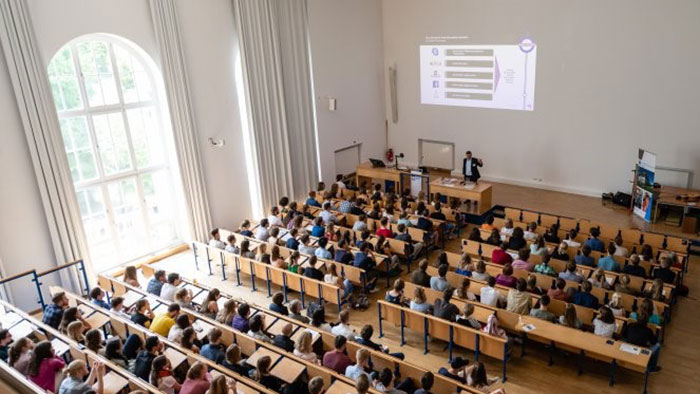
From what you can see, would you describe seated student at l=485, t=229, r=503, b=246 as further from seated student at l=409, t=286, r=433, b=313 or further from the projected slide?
the projected slide

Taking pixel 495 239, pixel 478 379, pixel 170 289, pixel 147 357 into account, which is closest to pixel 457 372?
pixel 478 379

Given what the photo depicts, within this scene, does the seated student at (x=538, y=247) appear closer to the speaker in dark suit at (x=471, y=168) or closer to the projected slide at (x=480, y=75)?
the speaker in dark suit at (x=471, y=168)

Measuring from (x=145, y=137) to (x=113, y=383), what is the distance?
6638 mm

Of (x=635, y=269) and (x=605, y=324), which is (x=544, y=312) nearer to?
(x=605, y=324)

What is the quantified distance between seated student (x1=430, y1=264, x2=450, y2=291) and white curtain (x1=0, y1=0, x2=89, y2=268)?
6.45 meters

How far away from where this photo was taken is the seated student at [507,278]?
8.09 m

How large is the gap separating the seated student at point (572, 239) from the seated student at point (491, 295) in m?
2.51

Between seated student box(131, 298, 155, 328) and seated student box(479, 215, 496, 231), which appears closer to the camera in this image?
seated student box(131, 298, 155, 328)

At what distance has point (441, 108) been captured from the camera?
15047mm

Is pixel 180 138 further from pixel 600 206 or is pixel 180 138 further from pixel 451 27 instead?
pixel 600 206

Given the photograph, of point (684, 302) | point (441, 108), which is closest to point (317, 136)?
point (441, 108)

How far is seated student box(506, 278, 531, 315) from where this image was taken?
7340 millimetres

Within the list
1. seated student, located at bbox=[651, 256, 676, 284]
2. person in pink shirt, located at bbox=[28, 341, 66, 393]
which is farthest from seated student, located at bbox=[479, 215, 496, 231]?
person in pink shirt, located at bbox=[28, 341, 66, 393]

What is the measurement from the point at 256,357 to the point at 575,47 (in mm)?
10522
